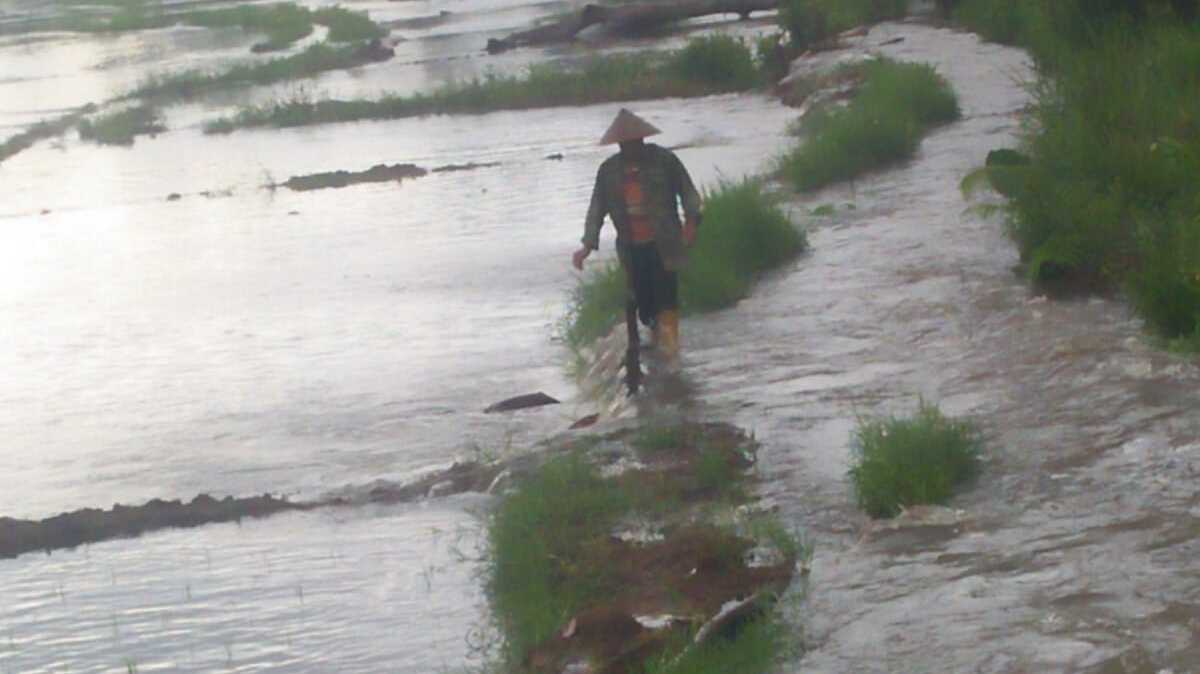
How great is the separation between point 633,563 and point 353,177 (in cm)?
2009

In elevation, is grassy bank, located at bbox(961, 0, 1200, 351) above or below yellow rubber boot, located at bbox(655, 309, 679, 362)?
above

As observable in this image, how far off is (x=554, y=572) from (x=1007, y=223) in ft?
19.2

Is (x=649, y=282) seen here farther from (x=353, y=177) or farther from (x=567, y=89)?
(x=567, y=89)

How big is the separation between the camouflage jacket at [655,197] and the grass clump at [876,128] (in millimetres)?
7026

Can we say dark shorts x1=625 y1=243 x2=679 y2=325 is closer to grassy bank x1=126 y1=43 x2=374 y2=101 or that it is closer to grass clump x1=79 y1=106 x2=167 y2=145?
grass clump x1=79 y1=106 x2=167 y2=145

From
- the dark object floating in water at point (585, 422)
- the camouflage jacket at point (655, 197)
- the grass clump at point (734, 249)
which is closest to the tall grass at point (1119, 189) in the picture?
the grass clump at point (734, 249)

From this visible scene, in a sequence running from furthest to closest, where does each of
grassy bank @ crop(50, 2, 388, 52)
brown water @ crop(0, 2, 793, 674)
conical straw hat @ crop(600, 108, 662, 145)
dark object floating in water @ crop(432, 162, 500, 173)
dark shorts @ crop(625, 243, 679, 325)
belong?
grassy bank @ crop(50, 2, 388, 52) < dark object floating in water @ crop(432, 162, 500, 173) < dark shorts @ crop(625, 243, 679, 325) < conical straw hat @ crop(600, 108, 662, 145) < brown water @ crop(0, 2, 793, 674)

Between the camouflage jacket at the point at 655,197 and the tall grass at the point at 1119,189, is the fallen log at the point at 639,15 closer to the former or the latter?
the tall grass at the point at 1119,189

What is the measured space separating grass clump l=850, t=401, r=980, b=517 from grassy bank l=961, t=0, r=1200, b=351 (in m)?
1.72

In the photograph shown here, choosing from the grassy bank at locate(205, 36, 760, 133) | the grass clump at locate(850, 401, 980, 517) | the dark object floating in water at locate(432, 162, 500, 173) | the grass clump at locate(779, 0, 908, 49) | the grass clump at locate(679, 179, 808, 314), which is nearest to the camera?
the grass clump at locate(850, 401, 980, 517)

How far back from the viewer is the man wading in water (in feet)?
38.4

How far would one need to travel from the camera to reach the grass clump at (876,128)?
738 inches

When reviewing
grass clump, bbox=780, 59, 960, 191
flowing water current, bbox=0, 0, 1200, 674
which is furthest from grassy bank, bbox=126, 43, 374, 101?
grass clump, bbox=780, 59, 960, 191

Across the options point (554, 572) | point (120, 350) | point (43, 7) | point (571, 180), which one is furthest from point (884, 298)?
point (43, 7)
